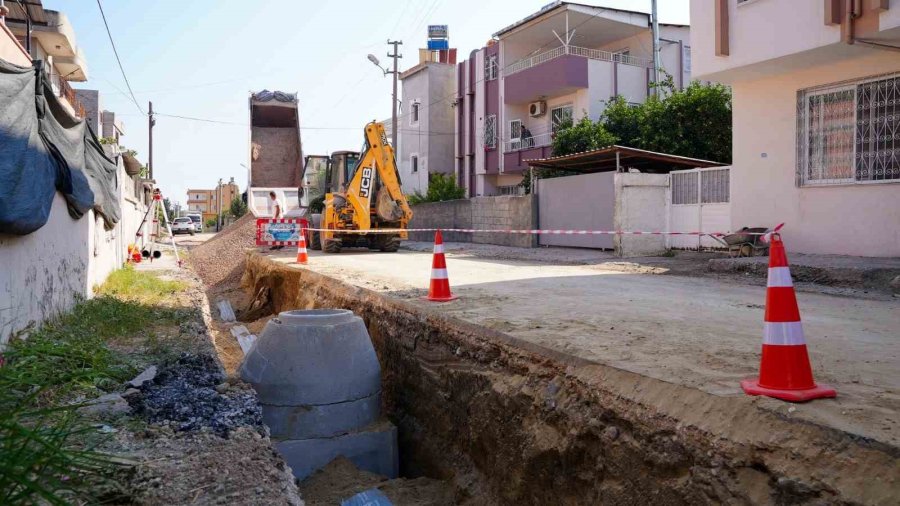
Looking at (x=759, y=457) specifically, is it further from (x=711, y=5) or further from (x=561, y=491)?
(x=711, y=5)

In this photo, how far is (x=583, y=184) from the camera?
600 inches

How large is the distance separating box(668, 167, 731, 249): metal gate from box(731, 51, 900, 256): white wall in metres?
0.63

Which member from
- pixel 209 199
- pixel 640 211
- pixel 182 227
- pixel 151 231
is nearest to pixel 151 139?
pixel 182 227

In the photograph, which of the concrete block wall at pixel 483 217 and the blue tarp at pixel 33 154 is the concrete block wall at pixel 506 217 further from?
the blue tarp at pixel 33 154

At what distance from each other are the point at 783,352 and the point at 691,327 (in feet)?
6.48

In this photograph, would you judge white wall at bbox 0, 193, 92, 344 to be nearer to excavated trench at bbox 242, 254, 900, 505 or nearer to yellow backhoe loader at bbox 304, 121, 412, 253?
excavated trench at bbox 242, 254, 900, 505

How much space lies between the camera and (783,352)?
9.47 feet

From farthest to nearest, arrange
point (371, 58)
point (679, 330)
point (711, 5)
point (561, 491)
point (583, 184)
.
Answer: point (371, 58)
point (583, 184)
point (711, 5)
point (679, 330)
point (561, 491)

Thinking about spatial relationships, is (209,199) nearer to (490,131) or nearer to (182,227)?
(182,227)

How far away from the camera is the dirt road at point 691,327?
2.95 metres

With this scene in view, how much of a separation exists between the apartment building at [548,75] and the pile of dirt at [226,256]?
925cm

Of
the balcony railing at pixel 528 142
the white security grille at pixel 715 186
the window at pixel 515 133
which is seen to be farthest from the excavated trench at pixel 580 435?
the window at pixel 515 133

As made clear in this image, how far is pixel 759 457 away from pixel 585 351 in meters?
1.51

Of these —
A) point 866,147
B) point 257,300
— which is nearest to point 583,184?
point 866,147
